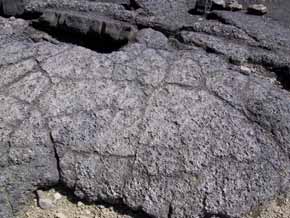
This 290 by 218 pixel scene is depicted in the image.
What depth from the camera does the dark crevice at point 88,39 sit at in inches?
99.8

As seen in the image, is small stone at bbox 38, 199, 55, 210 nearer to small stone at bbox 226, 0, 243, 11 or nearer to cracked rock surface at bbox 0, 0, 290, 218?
cracked rock surface at bbox 0, 0, 290, 218

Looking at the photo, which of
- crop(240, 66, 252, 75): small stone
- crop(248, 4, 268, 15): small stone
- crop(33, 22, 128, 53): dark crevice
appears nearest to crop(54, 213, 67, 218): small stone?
crop(33, 22, 128, 53): dark crevice

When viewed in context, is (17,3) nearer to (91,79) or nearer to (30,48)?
(30,48)

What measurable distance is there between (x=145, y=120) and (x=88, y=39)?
0.67 meters

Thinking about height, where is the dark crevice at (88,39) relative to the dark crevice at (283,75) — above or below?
above

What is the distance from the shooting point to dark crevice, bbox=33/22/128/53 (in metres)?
2.54

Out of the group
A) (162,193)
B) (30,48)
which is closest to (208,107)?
(162,193)

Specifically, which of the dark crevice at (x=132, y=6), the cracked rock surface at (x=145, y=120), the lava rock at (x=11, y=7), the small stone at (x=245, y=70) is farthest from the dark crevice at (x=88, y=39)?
the small stone at (x=245, y=70)

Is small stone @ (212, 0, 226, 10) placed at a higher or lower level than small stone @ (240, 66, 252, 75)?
higher

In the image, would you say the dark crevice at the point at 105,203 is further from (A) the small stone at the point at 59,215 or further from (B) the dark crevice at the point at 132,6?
(B) the dark crevice at the point at 132,6

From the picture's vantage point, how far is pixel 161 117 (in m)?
2.13

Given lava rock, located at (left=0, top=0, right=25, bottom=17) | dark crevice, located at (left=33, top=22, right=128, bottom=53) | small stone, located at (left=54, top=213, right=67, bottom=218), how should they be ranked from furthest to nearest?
lava rock, located at (left=0, top=0, right=25, bottom=17) → dark crevice, located at (left=33, top=22, right=128, bottom=53) → small stone, located at (left=54, top=213, right=67, bottom=218)

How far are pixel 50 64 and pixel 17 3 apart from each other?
608mm

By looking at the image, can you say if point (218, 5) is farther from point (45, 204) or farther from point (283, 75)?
point (45, 204)
